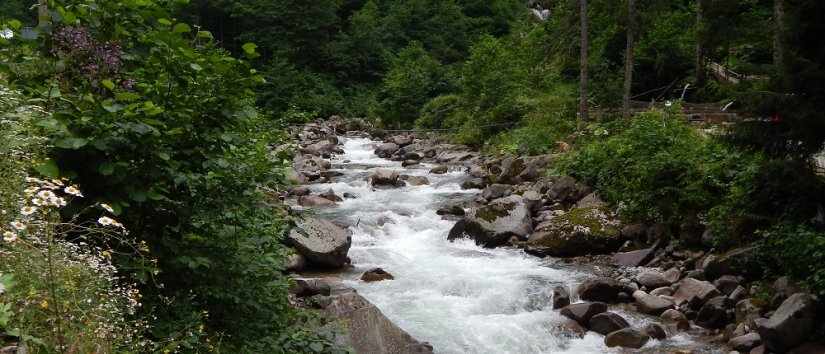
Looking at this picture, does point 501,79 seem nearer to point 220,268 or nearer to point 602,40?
point 602,40

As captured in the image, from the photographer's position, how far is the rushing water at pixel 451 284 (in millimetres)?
8305

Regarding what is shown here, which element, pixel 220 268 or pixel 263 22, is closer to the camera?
pixel 220 268

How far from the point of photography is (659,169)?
39.1ft

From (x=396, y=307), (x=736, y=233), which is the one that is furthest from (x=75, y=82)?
(x=736, y=233)

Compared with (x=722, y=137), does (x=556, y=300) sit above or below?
below

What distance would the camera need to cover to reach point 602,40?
27766mm

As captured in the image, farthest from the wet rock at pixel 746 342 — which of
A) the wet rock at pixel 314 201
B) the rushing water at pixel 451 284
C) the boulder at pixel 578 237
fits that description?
the wet rock at pixel 314 201

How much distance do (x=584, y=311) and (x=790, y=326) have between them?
244 centimetres

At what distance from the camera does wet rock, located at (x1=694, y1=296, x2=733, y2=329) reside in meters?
8.42

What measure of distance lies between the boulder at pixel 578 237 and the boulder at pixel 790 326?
15.2 feet

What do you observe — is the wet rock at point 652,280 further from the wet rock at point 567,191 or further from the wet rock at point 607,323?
the wet rock at point 567,191

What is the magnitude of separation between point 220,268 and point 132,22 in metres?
1.89

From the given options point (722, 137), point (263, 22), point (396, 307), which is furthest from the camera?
point (263, 22)

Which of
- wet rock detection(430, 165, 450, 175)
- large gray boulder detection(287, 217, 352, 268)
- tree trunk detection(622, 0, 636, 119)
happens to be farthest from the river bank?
tree trunk detection(622, 0, 636, 119)
